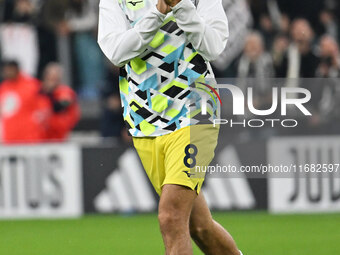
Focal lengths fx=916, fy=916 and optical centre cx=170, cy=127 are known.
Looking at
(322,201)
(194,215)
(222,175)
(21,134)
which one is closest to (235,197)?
(222,175)

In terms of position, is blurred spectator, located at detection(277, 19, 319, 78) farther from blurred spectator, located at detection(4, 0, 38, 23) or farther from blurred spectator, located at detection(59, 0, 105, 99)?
blurred spectator, located at detection(4, 0, 38, 23)

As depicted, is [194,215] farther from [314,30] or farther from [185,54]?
[314,30]

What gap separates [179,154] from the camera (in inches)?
238

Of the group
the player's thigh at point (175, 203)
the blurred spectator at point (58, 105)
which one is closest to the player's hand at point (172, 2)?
the player's thigh at point (175, 203)

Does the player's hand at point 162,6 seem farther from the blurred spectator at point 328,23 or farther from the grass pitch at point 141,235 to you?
the blurred spectator at point 328,23

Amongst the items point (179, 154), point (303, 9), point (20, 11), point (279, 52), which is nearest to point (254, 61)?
point (279, 52)

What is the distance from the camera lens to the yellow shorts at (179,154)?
19.8ft

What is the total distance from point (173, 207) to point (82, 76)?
8805 millimetres

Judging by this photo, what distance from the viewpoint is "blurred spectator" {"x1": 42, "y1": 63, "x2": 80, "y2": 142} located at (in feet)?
43.0

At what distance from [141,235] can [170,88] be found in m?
4.77

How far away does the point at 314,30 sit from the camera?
45.2ft

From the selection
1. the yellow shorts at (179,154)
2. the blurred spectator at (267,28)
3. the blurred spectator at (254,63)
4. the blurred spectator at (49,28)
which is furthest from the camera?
the blurred spectator at (49,28)

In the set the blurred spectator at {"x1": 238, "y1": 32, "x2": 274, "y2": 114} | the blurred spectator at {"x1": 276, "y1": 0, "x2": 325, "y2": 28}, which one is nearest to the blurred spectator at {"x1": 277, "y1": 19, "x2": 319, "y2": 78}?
the blurred spectator at {"x1": 238, "y1": 32, "x2": 274, "y2": 114}

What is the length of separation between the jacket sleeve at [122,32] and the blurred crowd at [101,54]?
6578 mm
